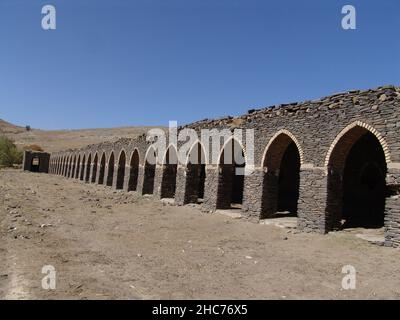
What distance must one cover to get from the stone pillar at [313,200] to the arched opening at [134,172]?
16.3m

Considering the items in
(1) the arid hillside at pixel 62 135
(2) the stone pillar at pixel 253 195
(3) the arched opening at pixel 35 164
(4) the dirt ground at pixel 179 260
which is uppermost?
(1) the arid hillside at pixel 62 135

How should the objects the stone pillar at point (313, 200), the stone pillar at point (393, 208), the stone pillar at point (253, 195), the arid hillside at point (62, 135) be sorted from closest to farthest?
the stone pillar at point (393, 208)
the stone pillar at point (313, 200)
the stone pillar at point (253, 195)
the arid hillside at point (62, 135)

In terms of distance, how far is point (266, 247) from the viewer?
9602 mm

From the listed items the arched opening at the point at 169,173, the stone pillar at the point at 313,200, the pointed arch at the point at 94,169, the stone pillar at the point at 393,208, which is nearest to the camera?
the stone pillar at the point at 393,208

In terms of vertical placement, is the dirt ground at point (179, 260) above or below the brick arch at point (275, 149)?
below

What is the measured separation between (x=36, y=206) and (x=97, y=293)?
10548 millimetres

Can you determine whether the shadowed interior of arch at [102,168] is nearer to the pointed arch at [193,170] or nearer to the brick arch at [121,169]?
the brick arch at [121,169]

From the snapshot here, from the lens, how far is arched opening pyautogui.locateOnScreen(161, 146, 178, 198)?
68.1 feet

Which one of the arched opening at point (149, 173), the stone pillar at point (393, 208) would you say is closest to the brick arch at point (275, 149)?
the stone pillar at point (393, 208)

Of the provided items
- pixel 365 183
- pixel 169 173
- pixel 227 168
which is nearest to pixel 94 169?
pixel 169 173

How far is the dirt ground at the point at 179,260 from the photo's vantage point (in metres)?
5.91

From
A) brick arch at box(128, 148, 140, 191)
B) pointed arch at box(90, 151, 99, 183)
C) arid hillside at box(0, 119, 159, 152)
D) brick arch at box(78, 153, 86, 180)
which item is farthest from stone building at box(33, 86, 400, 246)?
arid hillside at box(0, 119, 159, 152)

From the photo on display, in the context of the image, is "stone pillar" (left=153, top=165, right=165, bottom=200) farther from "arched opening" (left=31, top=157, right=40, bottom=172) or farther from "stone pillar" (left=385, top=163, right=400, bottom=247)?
"arched opening" (left=31, top=157, right=40, bottom=172)
